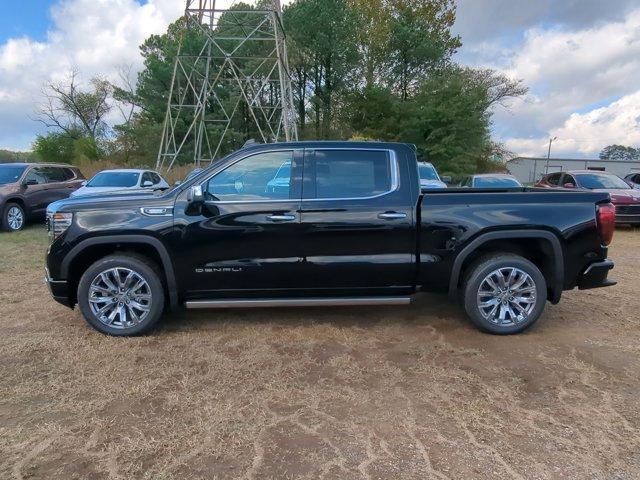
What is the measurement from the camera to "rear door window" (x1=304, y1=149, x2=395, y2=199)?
14.8ft

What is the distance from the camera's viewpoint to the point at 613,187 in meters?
12.8

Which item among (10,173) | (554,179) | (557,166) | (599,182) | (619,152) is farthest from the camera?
(619,152)

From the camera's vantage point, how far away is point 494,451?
2781mm

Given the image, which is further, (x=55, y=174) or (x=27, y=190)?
(x=55, y=174)

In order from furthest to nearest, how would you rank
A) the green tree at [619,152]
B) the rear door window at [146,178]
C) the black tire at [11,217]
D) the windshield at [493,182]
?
the green tree at [619,152] < the windshield at [493,182] < the rear door window at [146,178] < the black tire at [11,217]

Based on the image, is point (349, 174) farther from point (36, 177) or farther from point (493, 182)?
point (36, 177)

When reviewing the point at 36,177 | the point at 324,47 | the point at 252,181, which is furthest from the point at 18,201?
the point at 324,47

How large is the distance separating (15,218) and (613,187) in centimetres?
1557

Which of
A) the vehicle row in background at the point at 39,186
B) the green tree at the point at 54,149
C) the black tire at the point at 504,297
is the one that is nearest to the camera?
the black tire at the point at 504,297

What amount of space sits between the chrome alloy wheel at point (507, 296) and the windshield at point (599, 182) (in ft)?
32.9

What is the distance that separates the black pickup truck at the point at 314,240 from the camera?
14.5 feet

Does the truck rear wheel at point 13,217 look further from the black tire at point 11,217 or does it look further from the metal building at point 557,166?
the metal building at point 557,166

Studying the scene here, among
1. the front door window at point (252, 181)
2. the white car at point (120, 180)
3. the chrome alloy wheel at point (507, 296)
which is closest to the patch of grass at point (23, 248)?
the white car at point (120, 180)

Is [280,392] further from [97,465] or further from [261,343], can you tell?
[97,465]
